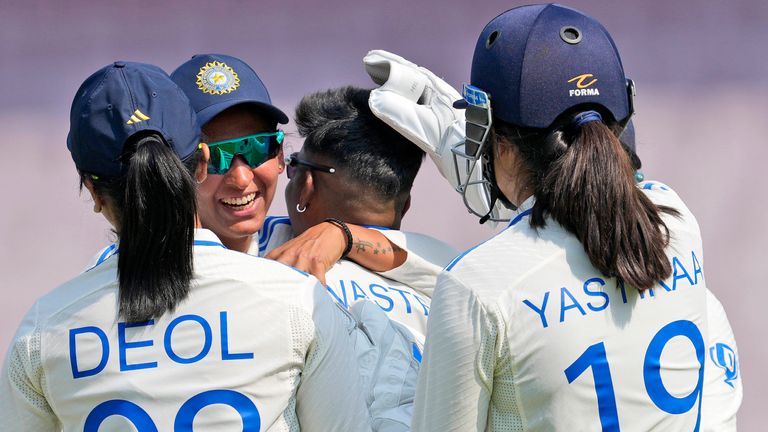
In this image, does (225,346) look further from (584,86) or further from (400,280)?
(400,280)

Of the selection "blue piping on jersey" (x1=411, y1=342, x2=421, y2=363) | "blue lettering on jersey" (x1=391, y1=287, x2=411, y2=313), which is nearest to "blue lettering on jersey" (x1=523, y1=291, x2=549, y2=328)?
"blue piping on jersey" (x1=411, y1=342, x2=421, y2=363)

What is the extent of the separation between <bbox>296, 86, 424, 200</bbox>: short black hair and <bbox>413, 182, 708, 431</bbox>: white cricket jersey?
38.4 inches

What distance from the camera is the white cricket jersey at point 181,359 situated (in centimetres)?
157

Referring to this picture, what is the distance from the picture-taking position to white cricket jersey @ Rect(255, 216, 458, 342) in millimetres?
2266

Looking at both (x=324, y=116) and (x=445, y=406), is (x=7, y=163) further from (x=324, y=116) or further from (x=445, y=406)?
(x=445, y=406)

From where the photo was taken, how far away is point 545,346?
150cm

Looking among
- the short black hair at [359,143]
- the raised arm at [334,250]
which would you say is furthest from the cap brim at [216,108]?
the raised arm at [334,250]

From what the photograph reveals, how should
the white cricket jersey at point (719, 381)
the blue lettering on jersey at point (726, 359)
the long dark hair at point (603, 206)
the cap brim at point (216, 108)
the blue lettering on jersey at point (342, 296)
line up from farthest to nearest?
the cap brim at point (216, 108) < the blue lettering on jersey at point (342, 296) < the blue lettering on jersey at point (726, 359) < the white cricket jersey at point (719, 381) < the long dark hair at point (603, 206)

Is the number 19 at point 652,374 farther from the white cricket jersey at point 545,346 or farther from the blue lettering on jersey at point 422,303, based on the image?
the blue lettering on jersey at point 422,303

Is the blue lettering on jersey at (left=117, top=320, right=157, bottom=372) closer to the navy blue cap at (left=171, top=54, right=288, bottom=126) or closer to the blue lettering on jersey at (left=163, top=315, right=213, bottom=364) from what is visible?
the blue lettering on jersey at (left=163, top=315, right=213, bottom=364)

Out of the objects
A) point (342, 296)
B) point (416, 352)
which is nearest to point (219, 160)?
point (342, 296)

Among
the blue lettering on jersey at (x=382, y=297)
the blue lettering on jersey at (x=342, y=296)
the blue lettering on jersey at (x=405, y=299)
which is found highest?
the blue lettering on jersey at (x=342, y=296)

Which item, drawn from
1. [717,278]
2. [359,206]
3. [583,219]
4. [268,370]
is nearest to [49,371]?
[268,370]

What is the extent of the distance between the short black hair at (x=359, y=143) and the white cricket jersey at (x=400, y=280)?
5.0 inches
